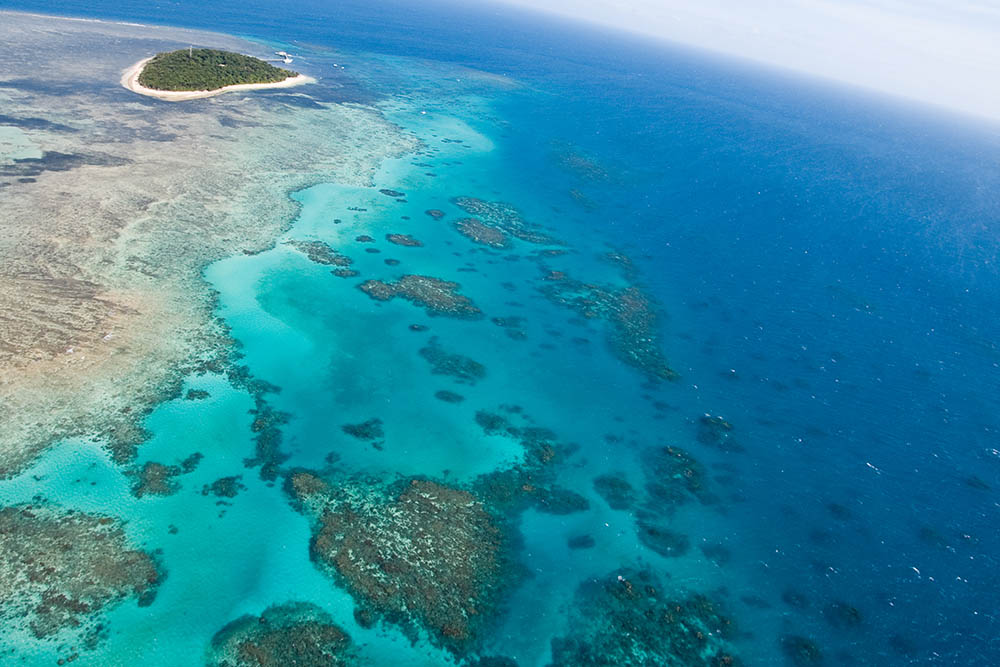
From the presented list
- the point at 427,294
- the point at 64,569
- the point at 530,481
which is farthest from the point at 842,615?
the point at 64,569

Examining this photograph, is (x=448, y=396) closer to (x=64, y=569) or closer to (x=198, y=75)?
(x=64, y=569)

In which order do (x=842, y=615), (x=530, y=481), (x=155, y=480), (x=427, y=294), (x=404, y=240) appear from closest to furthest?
1. (x=842, y=615)
2. (x=155, y=480)
3. (x=530, y=481)
4. (x=427, y=294)
5. (x=404, y=240)

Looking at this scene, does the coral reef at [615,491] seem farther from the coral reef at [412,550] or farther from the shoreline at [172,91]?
the shoreline at [172,91]

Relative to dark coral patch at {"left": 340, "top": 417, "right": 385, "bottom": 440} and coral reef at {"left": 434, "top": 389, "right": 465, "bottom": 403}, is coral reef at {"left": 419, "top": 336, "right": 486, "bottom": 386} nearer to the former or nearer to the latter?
coral reef at {"left": 434, "top": 389, "right": 465, "bottom": 403}

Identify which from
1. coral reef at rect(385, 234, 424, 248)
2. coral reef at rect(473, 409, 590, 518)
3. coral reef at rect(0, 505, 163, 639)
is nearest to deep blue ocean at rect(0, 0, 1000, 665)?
coral reef at rect(473, 409, 590, 518)

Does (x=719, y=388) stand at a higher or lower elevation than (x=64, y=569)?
higher

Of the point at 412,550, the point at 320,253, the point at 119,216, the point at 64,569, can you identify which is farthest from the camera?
the point at 320,253
